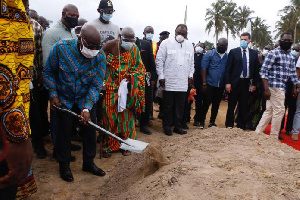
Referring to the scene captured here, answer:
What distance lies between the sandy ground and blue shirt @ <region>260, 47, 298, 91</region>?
1.31 meters

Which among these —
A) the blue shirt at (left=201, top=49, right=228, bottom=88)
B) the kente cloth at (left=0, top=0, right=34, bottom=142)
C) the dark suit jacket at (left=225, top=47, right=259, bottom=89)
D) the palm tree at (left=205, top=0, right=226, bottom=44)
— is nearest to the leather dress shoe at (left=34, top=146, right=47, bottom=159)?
the kente cloth at (left=0, top=0, right=34, bottom=142)

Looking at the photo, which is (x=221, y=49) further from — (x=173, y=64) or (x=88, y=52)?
(x=88, y=52)

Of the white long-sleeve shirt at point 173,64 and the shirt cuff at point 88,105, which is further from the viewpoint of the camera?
the white long-sleeve shirt at point 173,64

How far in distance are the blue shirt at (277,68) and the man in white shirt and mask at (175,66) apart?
1339 millimetres

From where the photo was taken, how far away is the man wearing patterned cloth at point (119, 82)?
3.66m

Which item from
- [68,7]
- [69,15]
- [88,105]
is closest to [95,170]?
[88,105]

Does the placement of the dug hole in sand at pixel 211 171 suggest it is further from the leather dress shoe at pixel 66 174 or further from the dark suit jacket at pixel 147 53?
the dark suit jacket at pixel 147 53

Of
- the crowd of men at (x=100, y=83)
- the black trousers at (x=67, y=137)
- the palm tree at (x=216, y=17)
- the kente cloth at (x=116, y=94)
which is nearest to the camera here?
the crowd of men at (x=100, y=83)

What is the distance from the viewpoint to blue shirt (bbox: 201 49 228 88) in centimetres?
553

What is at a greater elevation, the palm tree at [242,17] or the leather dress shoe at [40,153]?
the palm tree at [242,17]

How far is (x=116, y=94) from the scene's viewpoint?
3.78 m

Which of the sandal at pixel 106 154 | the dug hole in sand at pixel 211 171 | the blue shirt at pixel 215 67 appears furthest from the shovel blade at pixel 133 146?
the blue shirt at pixel 215 67

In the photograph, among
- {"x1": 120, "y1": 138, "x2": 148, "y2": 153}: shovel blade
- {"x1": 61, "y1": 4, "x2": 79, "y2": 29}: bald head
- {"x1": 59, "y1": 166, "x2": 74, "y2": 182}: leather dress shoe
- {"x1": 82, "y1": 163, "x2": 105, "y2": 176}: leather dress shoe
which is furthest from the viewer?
{"x1": 61, "y1": 4, "x2": 79, "y2": 29}: bald head

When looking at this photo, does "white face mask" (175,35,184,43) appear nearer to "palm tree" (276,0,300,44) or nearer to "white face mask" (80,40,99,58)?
"white face mask" (80,40,99,58)
